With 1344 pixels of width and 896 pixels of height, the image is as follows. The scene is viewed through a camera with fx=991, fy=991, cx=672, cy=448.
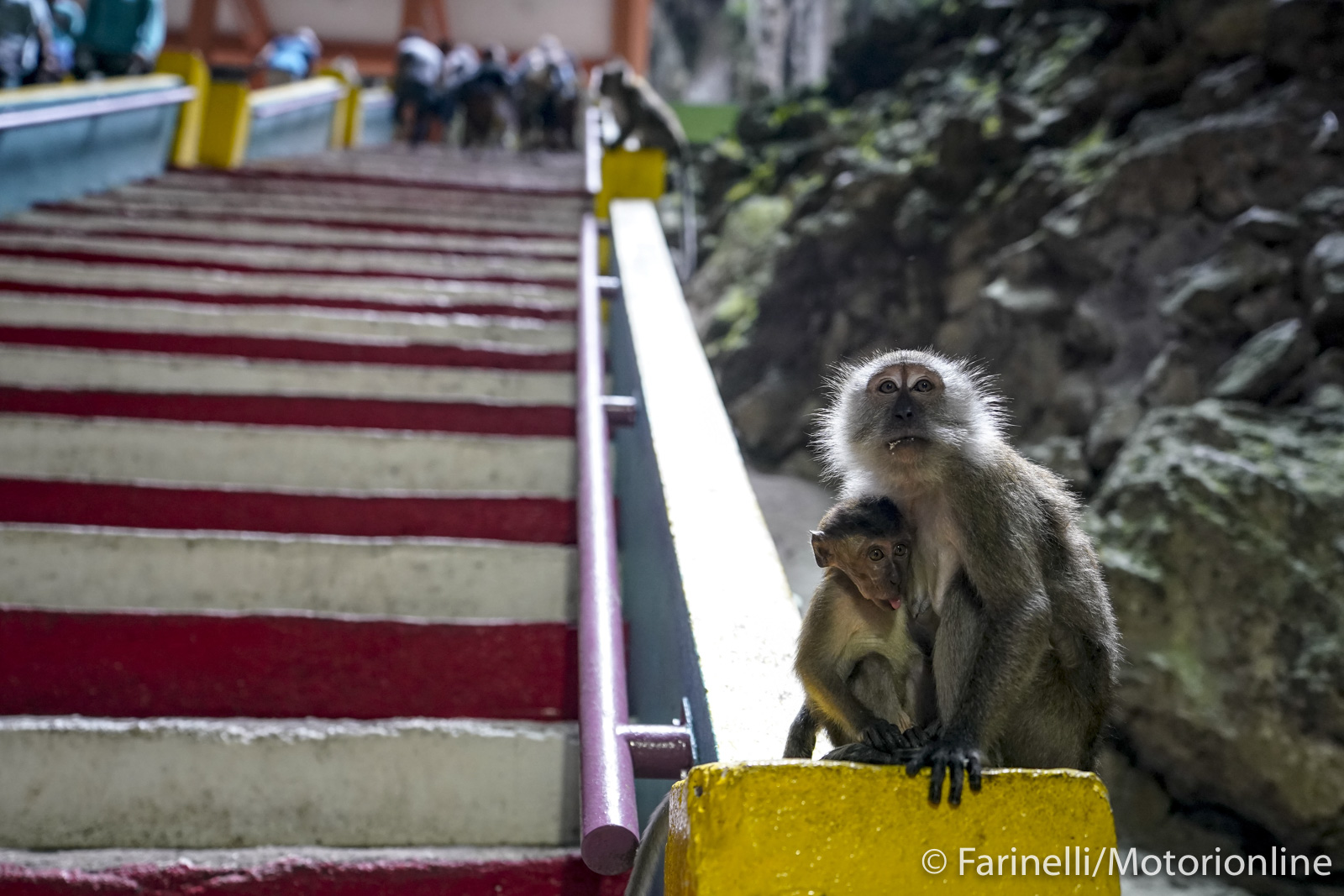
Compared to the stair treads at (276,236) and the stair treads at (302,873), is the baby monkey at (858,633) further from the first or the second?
the stair treads at (276,236)

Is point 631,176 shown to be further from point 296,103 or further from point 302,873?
point 296,103

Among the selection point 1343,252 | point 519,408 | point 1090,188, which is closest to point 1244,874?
point 1343,252

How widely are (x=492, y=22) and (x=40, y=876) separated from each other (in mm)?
19520

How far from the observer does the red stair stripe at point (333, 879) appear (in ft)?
5.88

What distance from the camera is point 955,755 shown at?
4.08 feet

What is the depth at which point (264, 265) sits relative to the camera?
498 cm

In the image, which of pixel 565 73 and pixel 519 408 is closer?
pixel 519 408

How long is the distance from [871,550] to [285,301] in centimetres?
368

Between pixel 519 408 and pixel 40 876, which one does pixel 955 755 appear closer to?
pixel 40 876

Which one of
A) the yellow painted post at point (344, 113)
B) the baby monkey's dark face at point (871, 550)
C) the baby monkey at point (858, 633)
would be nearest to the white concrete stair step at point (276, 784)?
the baby monkey at point (858, 633)

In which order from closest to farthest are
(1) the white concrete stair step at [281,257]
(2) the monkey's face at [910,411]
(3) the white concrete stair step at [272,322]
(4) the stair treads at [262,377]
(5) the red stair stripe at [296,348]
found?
(2) the monkey's face at [910,411]
(4) the stair treads at [262,377]
(5) the red stair stripe at [296,348]
(3) the white concrete stair step at [272,322]
(1) the white concrete stair step at [281,257]

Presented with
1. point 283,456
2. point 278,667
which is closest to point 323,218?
point 283,456

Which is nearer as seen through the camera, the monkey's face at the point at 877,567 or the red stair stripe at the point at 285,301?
the monkey's face at the point at 877,567

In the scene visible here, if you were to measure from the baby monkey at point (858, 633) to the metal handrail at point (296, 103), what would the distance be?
8.32 m
